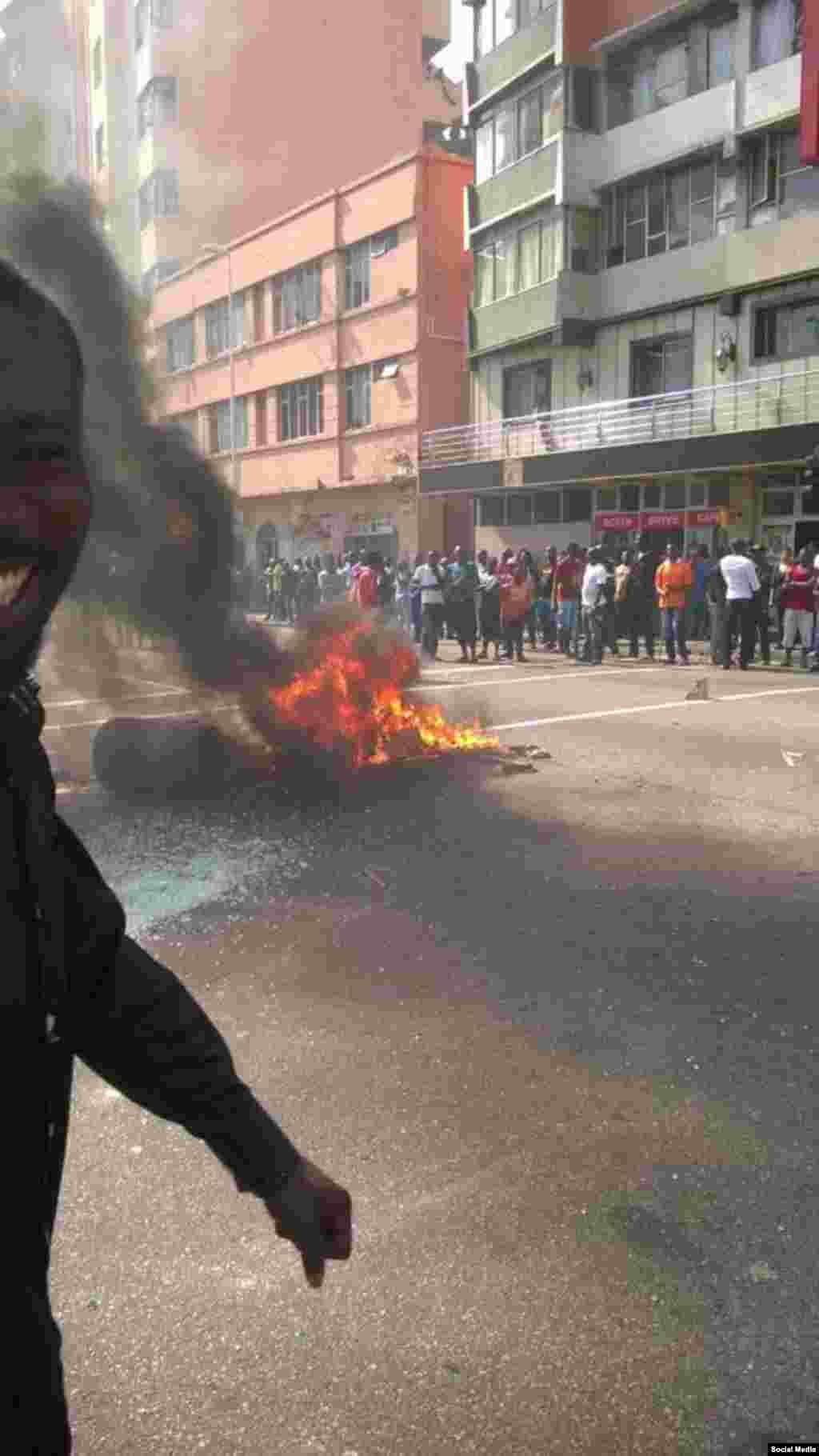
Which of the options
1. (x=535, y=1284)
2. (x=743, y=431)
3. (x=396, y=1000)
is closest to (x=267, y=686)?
(x=396, y=1000)

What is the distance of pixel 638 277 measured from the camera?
2473 cm

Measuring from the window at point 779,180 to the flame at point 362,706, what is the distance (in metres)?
15.8

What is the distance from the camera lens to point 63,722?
11266 millimetres

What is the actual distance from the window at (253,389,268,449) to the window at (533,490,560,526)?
45.6 ft

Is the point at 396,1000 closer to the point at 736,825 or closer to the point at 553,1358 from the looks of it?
the point at 553,1358

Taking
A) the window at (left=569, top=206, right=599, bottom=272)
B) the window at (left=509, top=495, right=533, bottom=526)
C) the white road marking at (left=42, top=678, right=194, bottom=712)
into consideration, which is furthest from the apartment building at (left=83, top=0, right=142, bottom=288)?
the window at (left=509, top=495, right=533, bottom=526)

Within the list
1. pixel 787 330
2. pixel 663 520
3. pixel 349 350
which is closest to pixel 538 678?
pixel 663 520

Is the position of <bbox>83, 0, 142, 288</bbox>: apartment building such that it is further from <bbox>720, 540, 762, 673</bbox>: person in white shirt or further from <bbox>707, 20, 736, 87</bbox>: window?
<bbox>707, 20, 736, 87</bbox>: window

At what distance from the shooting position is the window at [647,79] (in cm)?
2344

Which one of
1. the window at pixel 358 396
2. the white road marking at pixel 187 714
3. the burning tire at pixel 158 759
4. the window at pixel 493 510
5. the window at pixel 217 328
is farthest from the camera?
the window at pixel 358 396

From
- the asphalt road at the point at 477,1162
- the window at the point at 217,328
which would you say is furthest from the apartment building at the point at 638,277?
the asphalt road at the point at 477,1162

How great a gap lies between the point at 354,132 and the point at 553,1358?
1442 inches

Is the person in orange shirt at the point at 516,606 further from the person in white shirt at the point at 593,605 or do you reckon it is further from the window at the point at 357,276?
the window at the point at 357,276

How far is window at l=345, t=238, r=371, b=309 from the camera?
33188mm
